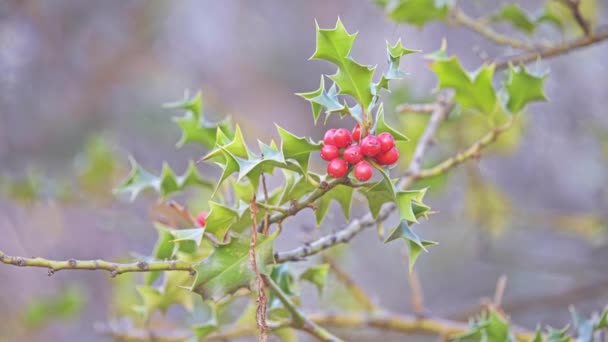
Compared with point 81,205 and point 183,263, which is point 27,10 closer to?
point 81,205

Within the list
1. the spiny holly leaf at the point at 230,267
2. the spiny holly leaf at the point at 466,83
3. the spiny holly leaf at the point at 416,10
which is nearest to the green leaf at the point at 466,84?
the spiny holly leaf at the point at 466,83

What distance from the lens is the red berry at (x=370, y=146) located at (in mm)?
824

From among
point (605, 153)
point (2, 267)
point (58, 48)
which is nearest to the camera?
point (605, 153)

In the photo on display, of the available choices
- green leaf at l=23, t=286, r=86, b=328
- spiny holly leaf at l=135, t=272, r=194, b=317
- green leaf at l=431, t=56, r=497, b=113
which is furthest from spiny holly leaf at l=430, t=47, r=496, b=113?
green leaf at l=23, t=286, r=86, b=328

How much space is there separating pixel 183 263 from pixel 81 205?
5.12ft

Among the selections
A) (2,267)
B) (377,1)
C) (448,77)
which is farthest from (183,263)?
(2,267)

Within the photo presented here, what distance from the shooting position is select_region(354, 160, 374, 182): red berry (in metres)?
0.82

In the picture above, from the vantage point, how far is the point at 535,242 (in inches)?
118

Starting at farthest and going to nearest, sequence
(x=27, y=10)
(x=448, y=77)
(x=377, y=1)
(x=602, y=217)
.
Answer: (x=27, y=10) → (x=602, y=217) → (x=377, y=1) → (x=448, y=77)

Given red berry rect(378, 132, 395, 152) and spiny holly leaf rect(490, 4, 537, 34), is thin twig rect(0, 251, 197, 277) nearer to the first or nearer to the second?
red berry rect(378, 132, 395, 152)

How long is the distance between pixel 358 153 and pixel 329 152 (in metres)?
0.03

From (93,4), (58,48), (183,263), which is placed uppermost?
(93,4)

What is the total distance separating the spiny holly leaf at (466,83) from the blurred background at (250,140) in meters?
0.49

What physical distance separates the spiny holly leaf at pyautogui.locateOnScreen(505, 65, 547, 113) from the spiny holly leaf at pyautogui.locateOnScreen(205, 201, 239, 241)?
1.76 feet
